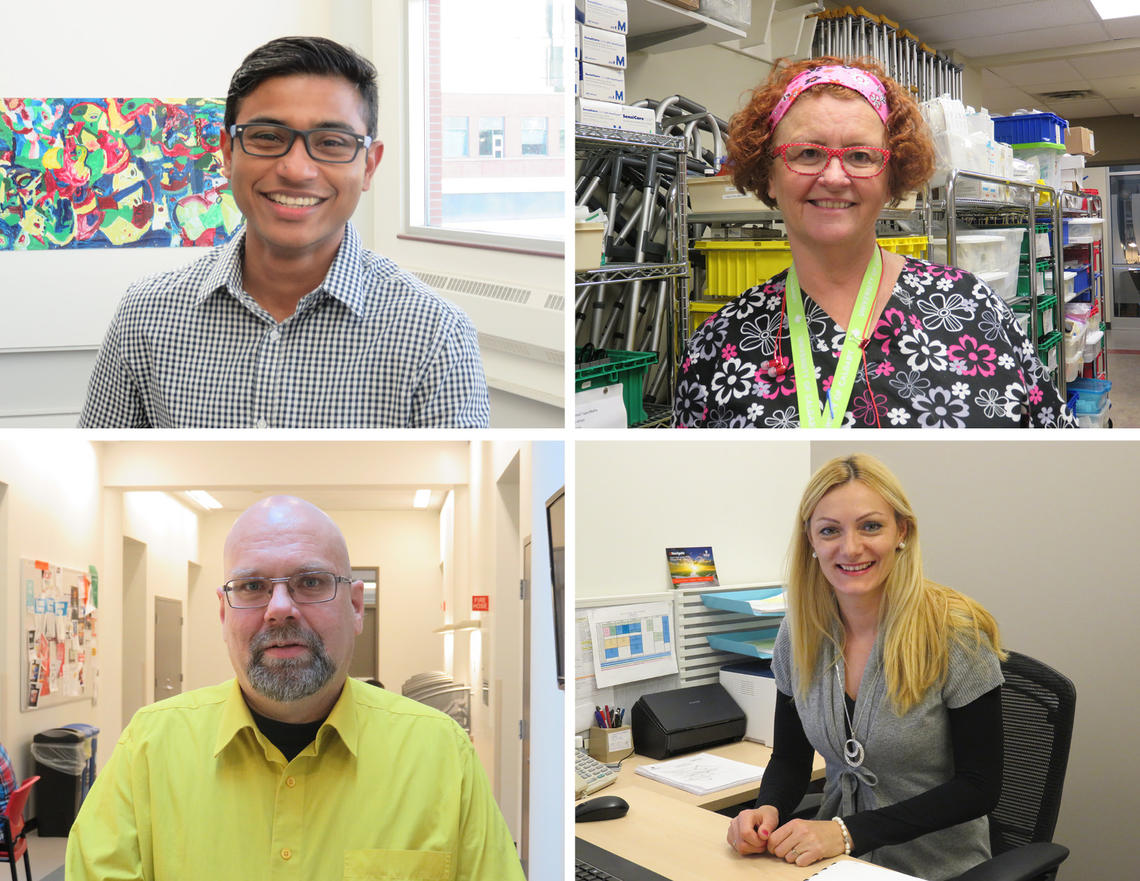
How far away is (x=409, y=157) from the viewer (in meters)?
1.59

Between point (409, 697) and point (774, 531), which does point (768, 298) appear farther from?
point (409, 697)

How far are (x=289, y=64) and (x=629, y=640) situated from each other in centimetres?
98

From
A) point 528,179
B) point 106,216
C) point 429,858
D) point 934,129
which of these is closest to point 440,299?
point 528,179

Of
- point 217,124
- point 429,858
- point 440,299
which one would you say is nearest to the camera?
point 429,858

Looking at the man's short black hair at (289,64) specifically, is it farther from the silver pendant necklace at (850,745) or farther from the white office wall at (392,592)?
the silver pendant necklace at (850,745)

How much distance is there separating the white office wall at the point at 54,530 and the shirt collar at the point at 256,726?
0.40ft

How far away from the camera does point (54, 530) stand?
3.49 ft

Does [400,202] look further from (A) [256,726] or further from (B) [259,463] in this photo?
(A) [256,726]

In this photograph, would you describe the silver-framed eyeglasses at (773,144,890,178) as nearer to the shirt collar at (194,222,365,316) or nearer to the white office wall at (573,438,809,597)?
the white office wall at (573,438,809,597)

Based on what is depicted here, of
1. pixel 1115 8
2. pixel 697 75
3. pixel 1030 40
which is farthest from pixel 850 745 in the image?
pixel 1030 40

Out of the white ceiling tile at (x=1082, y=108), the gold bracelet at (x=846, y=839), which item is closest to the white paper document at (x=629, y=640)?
the gold bracelet at (x=846, y=839)

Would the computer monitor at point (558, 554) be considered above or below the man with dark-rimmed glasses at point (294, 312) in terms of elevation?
below

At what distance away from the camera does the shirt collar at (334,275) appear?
121 cm

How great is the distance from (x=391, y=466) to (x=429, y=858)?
45 cm
